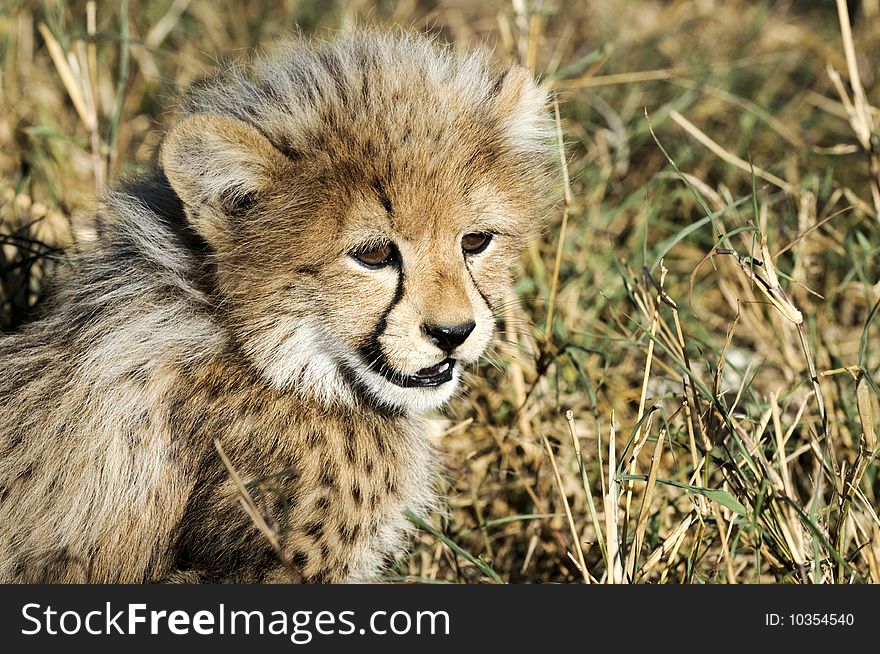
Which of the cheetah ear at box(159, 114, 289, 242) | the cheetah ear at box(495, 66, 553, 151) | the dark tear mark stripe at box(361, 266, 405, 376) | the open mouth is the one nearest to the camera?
the cheetah ear at box(159, 114, 289, 242)

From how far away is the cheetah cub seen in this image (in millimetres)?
2527

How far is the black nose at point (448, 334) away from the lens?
8.13 ft

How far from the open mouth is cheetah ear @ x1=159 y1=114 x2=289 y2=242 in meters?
0.60

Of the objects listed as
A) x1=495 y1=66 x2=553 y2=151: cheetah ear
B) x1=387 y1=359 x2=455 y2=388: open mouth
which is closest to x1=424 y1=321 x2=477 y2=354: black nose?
x1=387 y1=359 x2=455 y2=388: open mouth

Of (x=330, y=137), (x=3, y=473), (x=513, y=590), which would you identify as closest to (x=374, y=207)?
(x=330, y=137)

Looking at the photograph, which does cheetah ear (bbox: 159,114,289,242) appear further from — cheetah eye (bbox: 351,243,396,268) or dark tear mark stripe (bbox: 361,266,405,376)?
dark tear mark stripe (bbox: 361,266,405,376)

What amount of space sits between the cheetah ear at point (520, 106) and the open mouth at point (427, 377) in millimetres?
707

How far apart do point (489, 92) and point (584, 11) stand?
361 centimetres

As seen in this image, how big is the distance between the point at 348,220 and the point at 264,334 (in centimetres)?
38

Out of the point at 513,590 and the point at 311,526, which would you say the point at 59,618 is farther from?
the point at 513,590

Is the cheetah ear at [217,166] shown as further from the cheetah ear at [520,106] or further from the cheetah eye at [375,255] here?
the cheetah ear at [520,106]

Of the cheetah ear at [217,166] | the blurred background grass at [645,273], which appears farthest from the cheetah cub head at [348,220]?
the blurred background grass at [645,273]

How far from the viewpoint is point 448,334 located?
249 cm

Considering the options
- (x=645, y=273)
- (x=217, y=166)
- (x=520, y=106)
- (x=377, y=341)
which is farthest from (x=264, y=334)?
(x=645, y=273)
